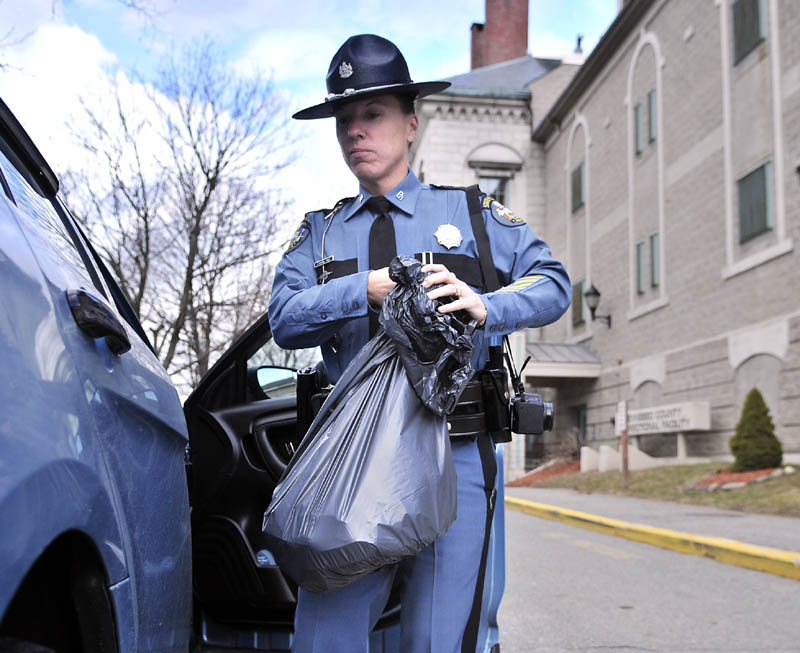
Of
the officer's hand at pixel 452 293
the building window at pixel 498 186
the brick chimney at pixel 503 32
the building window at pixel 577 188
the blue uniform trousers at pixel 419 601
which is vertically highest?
the brick chimney at pixel 503 32

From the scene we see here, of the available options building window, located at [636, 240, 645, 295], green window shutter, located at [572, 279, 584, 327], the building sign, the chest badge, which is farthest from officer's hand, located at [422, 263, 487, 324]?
green window shutter, located at [572, 279, 584, 327]

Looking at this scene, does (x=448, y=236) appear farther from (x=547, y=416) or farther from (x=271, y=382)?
(x=271, y=382)

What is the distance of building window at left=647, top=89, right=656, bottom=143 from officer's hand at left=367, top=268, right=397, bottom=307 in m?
21.9

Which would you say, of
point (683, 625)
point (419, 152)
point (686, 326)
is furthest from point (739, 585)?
point (419, 152)

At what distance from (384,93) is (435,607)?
1.28 m

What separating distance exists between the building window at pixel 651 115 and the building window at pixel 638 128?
404 millimetres

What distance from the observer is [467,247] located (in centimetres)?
231

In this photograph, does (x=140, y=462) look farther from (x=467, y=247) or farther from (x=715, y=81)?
(x=715, y=81)

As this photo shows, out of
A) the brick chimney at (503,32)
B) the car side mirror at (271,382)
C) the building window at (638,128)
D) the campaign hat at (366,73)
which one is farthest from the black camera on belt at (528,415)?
the brick chimney at (503,32)

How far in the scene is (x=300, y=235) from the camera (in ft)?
8.00

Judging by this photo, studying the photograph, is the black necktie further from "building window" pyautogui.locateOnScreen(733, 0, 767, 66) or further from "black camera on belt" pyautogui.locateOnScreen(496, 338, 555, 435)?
"building window" pyautogui.locateOnScreen(733, 0, 767, 66)

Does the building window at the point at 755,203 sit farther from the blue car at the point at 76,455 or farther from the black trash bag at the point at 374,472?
the black trash bag at the point at 374,472

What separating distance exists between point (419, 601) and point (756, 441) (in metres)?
13.8

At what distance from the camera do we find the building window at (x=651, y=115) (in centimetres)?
2252
